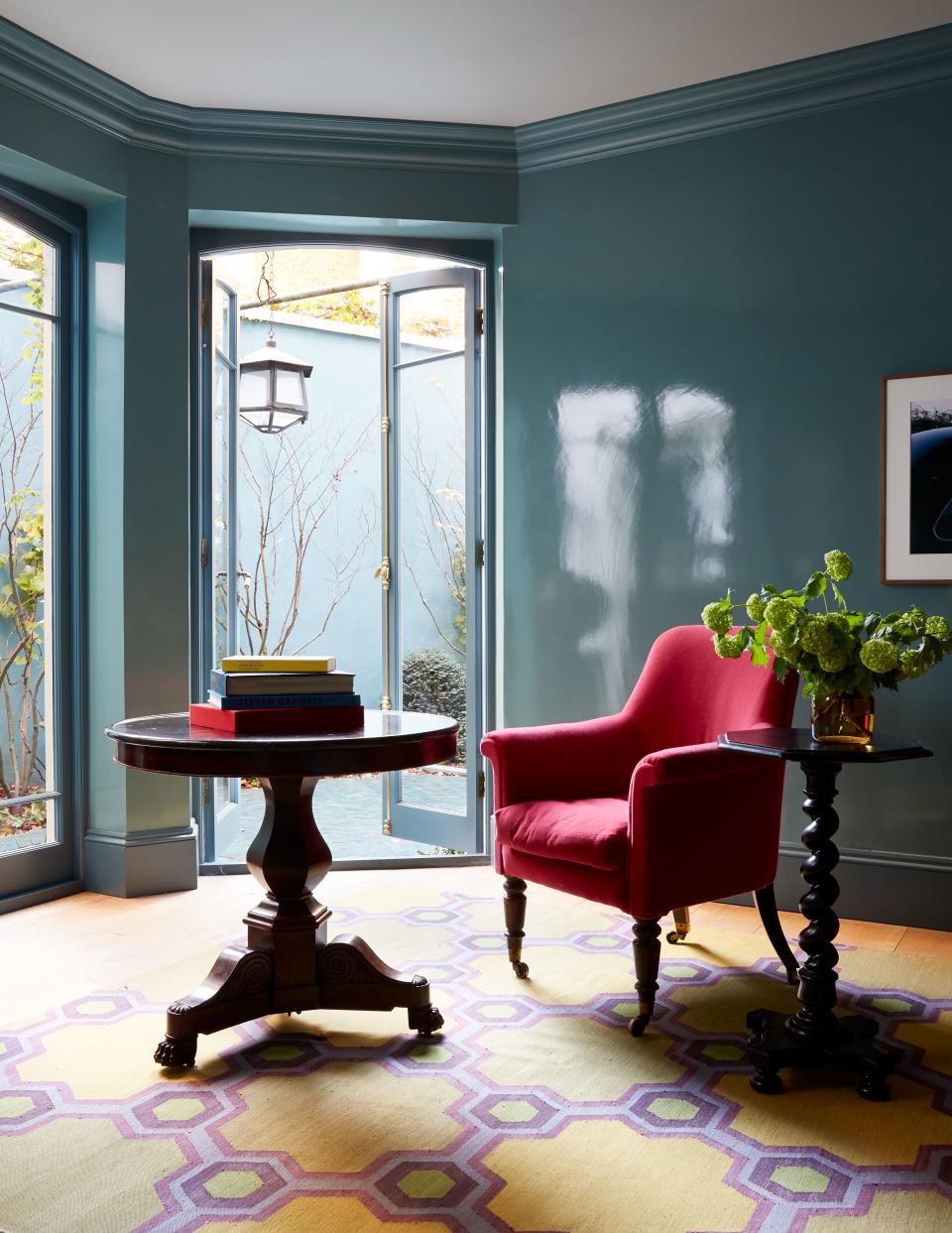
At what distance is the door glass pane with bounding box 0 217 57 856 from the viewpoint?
12.5ft

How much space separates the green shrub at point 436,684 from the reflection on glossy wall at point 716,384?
1.02ft

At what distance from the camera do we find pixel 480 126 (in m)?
4.20

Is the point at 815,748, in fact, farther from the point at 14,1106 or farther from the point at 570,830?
the point at 14,1106

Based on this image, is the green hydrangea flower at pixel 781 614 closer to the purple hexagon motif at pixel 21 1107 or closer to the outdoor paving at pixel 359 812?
the purple hexagon motif at pixel 21 1107

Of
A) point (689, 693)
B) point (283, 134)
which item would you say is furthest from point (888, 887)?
point (283, 134)

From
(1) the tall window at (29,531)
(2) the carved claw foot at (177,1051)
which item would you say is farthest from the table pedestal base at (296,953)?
(1) the tall window at (29,531)

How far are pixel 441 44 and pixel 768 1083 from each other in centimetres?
319

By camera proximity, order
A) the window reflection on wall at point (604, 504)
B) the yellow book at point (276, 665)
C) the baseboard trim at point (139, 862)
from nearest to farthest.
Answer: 1. the yellow book at point (276, 665)
2. the baseboard trim at point (139, 862)
3. the window reflection on wall at point (604, 504)

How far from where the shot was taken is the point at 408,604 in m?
4.57

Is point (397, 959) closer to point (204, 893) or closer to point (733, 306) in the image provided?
point (204, 893)

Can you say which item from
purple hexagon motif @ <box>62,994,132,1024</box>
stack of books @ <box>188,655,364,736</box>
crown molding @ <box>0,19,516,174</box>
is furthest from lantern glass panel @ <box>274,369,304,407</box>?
purple hexagon motif @ <box>62,994,132,1024</box>

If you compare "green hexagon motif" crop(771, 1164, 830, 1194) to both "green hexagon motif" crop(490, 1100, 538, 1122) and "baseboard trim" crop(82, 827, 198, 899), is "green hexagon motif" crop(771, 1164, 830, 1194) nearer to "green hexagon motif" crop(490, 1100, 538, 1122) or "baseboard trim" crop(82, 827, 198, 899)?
"green hexagon motif" crop(490, 1100, 538, 1122)

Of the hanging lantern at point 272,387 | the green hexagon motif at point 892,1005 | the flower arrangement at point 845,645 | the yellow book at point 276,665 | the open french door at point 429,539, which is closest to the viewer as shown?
the flower arrangement at point 845,645

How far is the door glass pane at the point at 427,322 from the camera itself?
14.8ft
